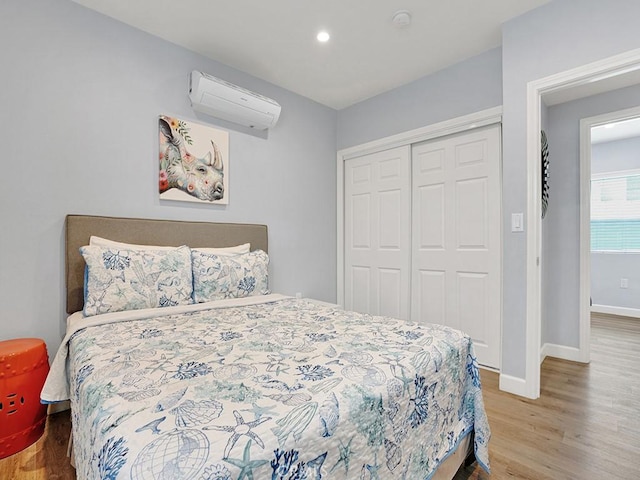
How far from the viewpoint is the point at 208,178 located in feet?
8.80

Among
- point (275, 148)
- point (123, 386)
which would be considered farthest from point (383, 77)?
point (123, 386)

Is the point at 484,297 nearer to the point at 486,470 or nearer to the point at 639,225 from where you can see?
the point at 486,470

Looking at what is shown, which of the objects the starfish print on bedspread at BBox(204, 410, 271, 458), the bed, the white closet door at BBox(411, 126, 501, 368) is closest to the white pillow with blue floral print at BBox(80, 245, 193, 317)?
the bed

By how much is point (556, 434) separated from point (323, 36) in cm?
300

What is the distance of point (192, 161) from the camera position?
2.59m

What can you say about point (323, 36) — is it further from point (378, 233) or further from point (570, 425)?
point (570, 425)

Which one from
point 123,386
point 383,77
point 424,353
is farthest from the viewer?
point 383,77

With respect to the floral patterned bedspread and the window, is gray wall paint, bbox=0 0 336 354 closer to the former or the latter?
the floral patterned bedspread

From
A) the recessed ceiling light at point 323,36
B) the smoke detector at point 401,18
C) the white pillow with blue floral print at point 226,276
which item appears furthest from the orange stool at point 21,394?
the smoke detector at point 401,18

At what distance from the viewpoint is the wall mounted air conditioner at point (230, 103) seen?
98.1 inches

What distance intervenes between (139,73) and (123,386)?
2.33 m

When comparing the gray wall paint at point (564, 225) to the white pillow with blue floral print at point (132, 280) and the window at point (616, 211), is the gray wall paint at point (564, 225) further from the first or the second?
the white pillow with blue floral print at point (132, 280)

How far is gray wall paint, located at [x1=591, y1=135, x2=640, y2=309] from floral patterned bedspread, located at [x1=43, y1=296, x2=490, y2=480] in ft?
15.5

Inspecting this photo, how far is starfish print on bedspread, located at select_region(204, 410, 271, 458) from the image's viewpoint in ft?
2.16
